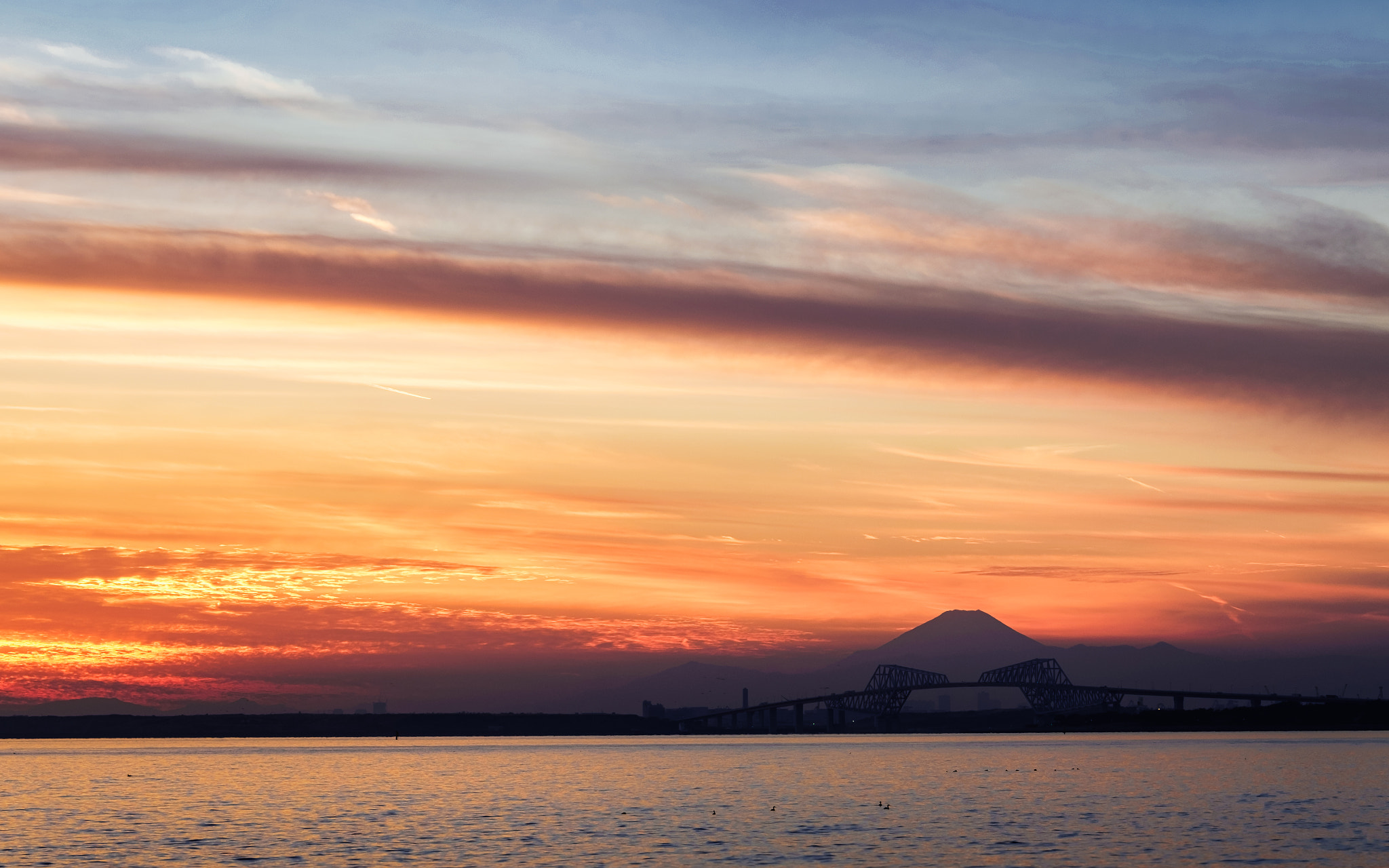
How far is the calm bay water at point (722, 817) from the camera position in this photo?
58875 mm

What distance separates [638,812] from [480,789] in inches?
1265

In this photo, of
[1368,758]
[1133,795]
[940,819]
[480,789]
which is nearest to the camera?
[940,819]

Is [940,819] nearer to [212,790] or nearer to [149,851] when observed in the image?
[149,851]

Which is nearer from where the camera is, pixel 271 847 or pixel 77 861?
pixel 77 861

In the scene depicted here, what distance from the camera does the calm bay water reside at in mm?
58875

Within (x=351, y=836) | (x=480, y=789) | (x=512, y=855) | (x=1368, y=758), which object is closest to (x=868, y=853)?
(x=512, y=855)

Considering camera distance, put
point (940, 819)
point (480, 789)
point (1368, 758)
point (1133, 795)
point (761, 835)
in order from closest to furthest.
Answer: point (761, 835) < point (940, 819) < point (1133, 795) < point (480, 789) < point (1368, 758)

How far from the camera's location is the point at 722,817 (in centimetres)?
7906

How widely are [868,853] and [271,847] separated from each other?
27.4 meters

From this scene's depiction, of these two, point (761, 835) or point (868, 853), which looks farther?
point (761, 835)

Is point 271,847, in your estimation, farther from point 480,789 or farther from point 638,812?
point 480,789

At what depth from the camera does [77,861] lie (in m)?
58.8

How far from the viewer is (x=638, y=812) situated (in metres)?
85.0

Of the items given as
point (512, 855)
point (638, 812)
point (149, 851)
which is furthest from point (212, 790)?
point (512, 855)
